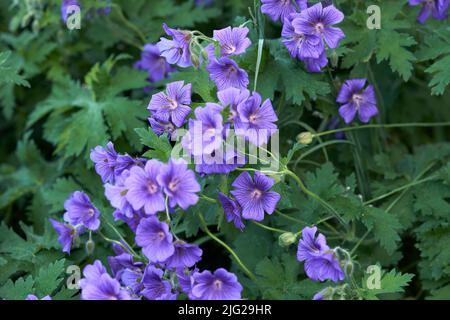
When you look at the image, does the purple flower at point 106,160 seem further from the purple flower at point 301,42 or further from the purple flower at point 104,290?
the purple flower at point 301,42

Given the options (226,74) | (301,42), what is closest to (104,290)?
(226,74)

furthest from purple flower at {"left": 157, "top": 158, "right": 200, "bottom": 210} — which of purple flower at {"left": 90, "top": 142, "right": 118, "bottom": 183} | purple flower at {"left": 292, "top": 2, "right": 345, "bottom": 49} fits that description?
purple flower at {"left": 292, "top": 2, "right": 345, "bottom": 49}

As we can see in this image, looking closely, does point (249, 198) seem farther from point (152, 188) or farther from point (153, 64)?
point (153, 64)

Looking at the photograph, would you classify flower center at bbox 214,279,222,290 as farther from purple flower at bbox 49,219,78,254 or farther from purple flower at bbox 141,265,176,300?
purple flower at bbox 49,219,78,254

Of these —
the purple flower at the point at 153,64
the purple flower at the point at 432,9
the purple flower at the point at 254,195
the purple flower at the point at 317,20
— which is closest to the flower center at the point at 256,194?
the purple flower at the point at 254,195

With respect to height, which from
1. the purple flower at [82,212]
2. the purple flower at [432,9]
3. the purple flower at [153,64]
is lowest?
the purple flower at [82,212]

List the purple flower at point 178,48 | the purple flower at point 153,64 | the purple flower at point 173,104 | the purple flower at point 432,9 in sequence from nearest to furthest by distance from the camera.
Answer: the purple flower at point 173,104
the purple flower at point 178,48
the purple flower at point 432,9
the purple flower at point 153,64
